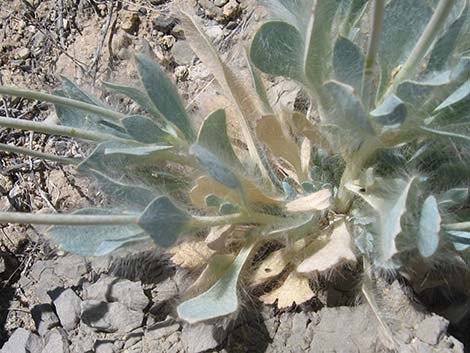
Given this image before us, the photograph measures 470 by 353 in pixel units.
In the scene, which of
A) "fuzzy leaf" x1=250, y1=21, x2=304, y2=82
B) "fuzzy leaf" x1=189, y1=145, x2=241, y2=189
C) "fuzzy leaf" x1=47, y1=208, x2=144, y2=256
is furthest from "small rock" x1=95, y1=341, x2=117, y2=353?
"fuzzy leaf" x1=250, y1=21, x2=304, y2=82

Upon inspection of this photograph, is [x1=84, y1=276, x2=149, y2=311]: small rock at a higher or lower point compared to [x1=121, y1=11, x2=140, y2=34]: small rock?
lower

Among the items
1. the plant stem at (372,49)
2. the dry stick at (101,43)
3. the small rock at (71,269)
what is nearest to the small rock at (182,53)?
the dry stick at (101,43)

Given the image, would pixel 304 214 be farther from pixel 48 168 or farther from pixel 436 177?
pixel 48 168

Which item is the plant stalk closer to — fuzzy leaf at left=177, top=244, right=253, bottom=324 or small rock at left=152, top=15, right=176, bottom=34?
fuzzy leaf at left=177, top=244, right=253, bottom=324

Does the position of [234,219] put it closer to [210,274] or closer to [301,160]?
[210,274]

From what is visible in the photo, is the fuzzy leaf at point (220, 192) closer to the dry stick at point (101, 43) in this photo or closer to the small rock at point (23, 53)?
the dry stick at point (101, 43)

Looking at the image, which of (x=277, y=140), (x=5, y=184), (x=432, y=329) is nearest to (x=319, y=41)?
(x=277, y=140)

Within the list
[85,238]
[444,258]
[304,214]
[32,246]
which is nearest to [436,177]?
[444,258]
